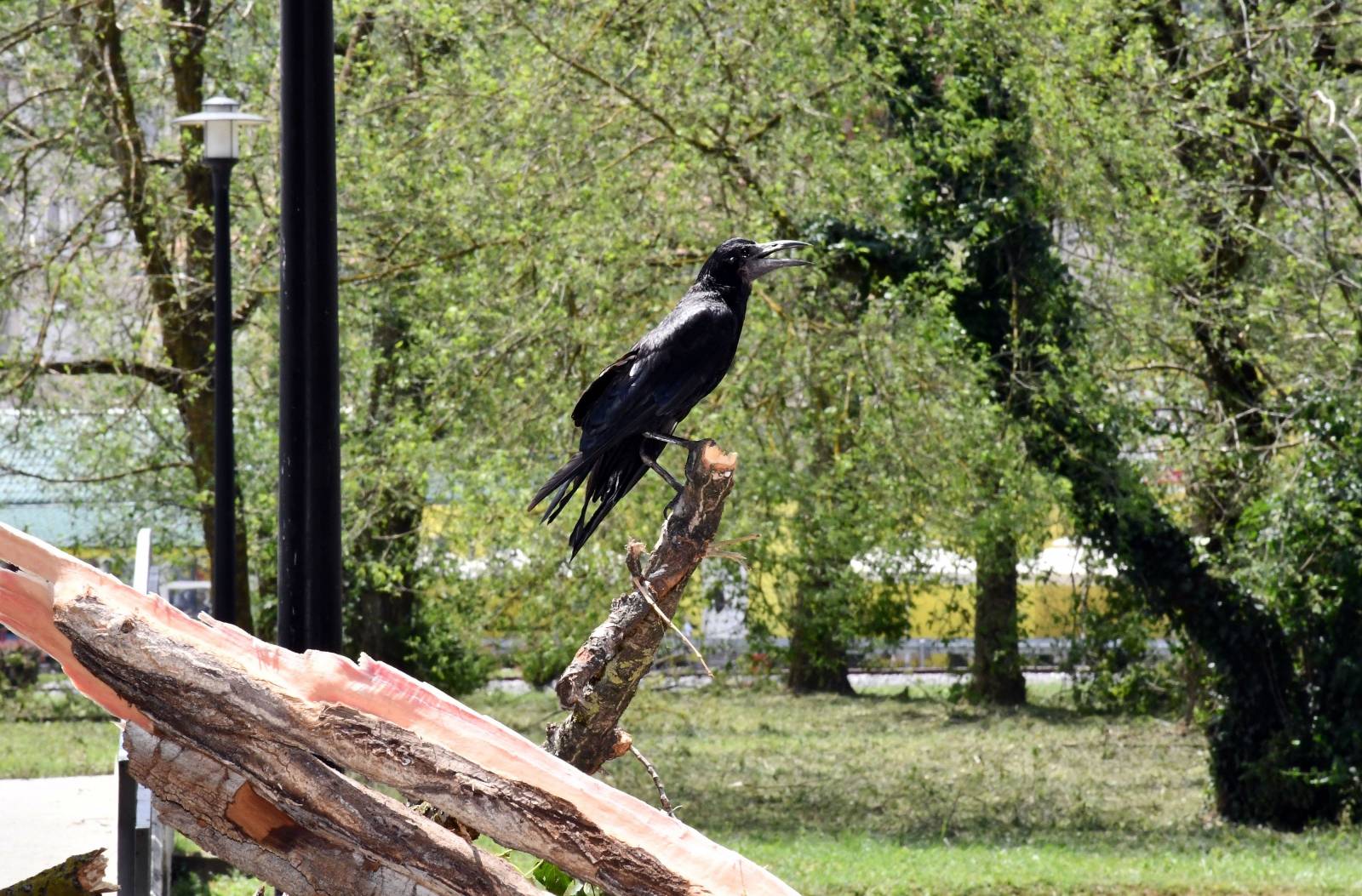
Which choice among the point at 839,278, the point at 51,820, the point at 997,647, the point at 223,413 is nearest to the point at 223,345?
the point at 223,413

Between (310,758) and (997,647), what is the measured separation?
17.9 m

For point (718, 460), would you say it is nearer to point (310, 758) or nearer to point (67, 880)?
point (310, 758)

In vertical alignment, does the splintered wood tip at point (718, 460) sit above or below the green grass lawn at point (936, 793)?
above

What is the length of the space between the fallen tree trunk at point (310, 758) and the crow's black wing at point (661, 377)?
38.2 inches

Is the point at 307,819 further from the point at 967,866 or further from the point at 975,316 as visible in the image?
the point at 975,316

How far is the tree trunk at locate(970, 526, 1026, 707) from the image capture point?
19891mm

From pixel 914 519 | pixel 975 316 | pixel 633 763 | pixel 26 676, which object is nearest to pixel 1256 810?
pixel 914 519

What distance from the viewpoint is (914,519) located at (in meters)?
11.9

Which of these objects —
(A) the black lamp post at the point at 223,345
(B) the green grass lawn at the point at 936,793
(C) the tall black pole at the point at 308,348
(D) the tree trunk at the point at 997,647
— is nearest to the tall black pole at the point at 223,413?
(A) the black lamp post at the point at 223,345

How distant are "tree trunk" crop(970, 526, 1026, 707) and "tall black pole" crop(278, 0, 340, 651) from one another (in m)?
15.9

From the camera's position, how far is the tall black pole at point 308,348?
181 inches

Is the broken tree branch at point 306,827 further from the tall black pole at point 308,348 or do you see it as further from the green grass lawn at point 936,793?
the green grass lawn at point 936,793

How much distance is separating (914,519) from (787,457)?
1.20m

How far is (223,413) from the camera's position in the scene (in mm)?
8875
